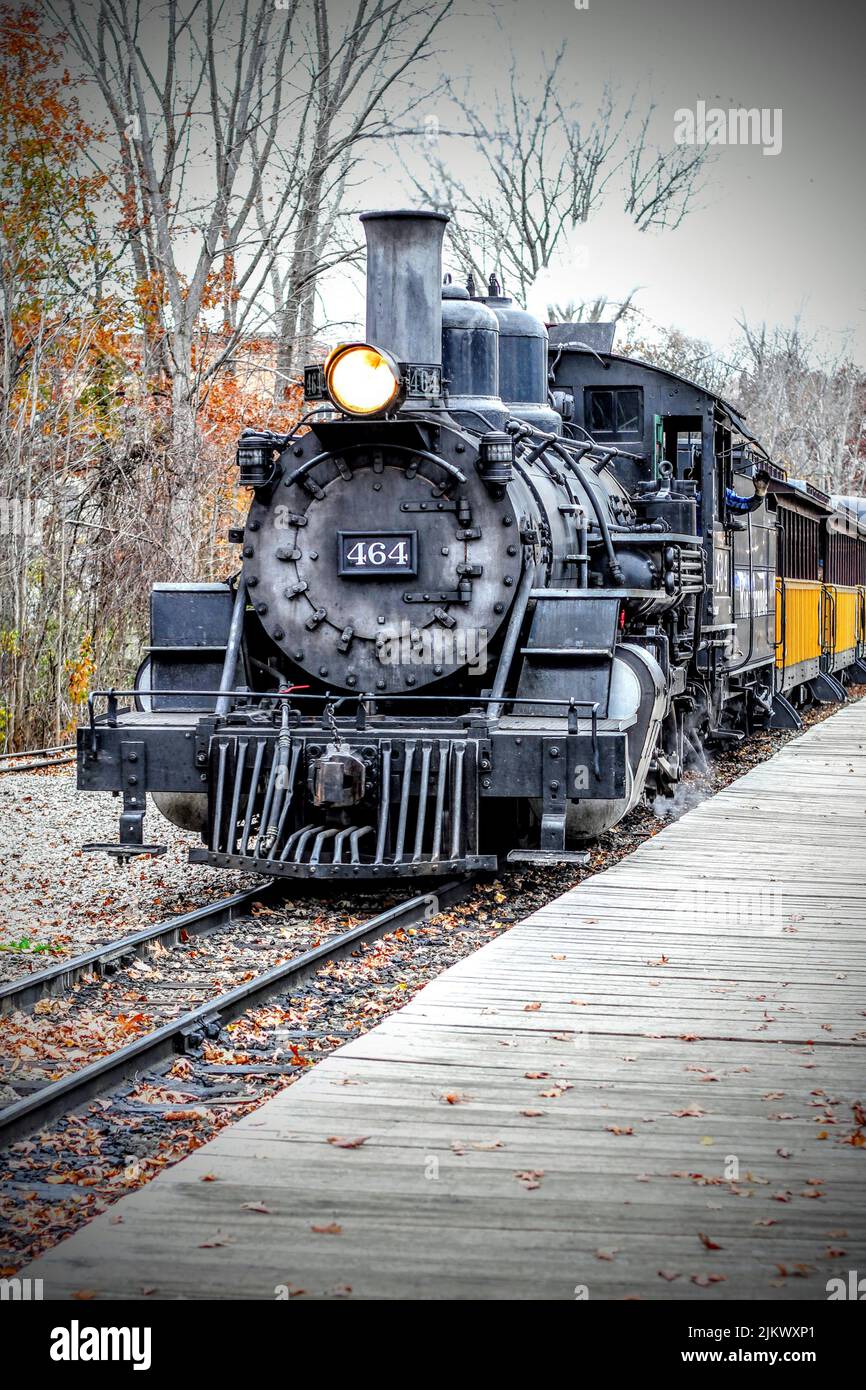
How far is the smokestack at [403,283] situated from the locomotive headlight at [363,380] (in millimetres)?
396

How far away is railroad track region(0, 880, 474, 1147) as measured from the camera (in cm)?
458

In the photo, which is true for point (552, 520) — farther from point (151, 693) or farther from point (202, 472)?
point (202, 472)

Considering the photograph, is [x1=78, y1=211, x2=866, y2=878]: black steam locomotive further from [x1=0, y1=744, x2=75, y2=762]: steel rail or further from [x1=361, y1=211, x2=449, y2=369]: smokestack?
[x1=0, y1=744, x2=75, y2=762]: steel rail

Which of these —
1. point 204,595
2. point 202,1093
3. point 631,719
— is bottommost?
point 202,1093

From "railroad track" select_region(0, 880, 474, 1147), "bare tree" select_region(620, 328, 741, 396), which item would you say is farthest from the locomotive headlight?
"bare tree" select_region(620, 328, 741, 396)

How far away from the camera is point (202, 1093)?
4887mm

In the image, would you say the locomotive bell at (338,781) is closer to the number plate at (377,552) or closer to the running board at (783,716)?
the number plate at (377,552)

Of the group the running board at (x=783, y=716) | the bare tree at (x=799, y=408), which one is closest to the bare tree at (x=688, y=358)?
the bare tree at (x=799, y=408)

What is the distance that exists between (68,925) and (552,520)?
11.8 feet

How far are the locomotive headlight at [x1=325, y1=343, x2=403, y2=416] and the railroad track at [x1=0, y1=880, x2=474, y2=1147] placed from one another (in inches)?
102

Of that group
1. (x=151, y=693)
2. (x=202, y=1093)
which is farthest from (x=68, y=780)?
(x=202, y=1093)

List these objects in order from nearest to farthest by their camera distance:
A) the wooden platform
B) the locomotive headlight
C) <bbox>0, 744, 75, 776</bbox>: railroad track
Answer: the wooden platform, the locomotive headlight, <bbox>0, 744, 75, 776</bbox>: railroad track

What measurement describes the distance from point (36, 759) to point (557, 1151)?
10973 millimetres

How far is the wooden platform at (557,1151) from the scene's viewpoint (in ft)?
10.8
